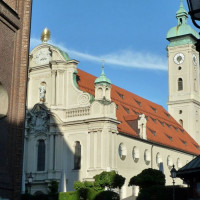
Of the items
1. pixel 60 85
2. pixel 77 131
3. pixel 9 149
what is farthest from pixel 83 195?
pixel 9 149

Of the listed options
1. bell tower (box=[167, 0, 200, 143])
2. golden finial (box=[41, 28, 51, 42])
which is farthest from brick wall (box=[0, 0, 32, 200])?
bell tower (box=[167, 0, 200, 143])

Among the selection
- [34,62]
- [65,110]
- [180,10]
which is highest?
[180,10]

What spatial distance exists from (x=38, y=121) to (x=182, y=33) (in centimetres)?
2927

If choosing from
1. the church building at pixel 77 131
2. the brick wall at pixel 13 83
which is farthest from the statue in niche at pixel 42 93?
the brick wall at pixel 13 83

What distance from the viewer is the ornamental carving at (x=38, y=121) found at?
1850 inches

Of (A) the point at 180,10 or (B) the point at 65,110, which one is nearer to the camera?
(B) the point at 65,110

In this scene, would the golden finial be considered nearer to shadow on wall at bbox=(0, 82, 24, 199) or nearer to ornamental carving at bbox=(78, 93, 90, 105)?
ornamental carving at bbox=(78, 93, 90, 105)

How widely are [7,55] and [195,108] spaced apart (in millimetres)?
52983

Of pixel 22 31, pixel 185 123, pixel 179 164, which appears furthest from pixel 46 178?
pixel 22 31

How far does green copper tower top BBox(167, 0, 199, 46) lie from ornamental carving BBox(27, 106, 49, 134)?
28460 mm

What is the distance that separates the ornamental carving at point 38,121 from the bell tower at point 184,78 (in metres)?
25.0

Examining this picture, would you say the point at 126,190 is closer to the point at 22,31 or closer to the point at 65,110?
the point at 65,110

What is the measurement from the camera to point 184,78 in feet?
220

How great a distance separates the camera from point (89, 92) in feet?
161
